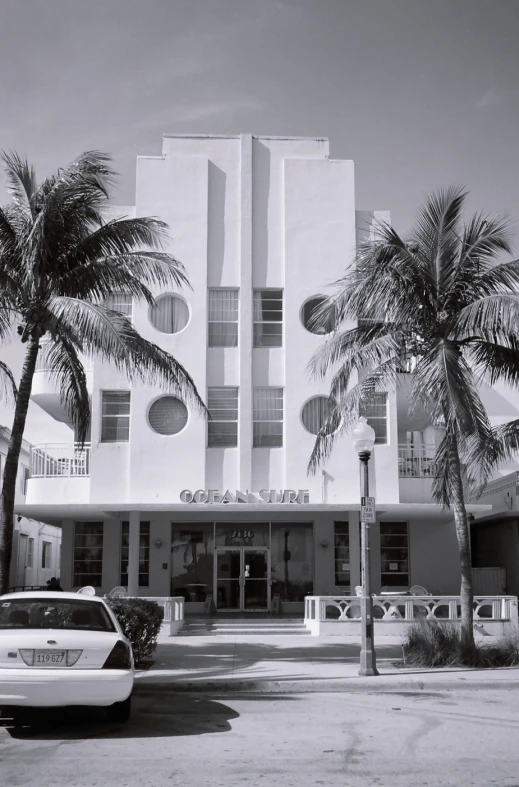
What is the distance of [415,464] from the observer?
2531 centimetres

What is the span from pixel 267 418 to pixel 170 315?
13.1 ft

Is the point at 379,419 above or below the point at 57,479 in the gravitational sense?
above

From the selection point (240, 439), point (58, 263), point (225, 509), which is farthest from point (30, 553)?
point (58, 263)

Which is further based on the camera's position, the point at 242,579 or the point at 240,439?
the point at 242,579

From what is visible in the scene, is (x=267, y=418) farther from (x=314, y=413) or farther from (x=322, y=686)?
(x=322, y=686)

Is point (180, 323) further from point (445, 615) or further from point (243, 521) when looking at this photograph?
point (445, 615)

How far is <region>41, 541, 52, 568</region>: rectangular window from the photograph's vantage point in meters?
43.0

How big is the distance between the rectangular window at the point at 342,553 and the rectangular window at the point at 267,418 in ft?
12.7

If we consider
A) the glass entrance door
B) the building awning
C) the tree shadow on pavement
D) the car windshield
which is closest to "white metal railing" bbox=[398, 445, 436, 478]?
the building awning

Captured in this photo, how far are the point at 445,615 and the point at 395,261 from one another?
11.9m

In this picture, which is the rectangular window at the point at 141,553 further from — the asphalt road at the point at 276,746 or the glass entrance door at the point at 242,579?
the asphalt road at the point at 276,746

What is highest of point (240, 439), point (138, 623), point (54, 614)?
point (240, 439)

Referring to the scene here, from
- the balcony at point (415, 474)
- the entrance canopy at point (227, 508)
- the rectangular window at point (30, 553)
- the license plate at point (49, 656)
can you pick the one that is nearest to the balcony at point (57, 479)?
the entrance canopy at point (227, 508)

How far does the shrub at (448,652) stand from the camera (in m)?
14.5
